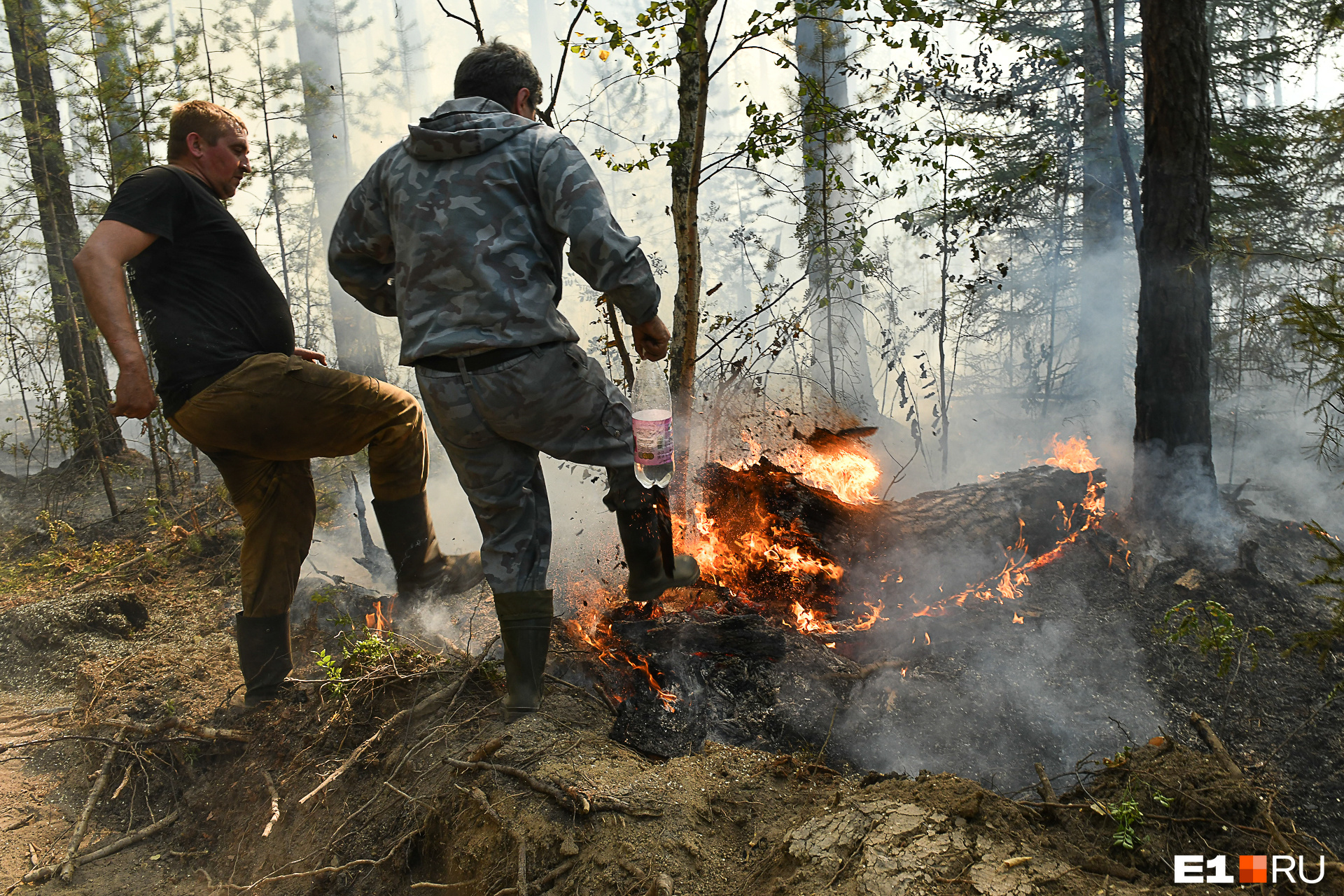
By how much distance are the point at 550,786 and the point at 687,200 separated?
9.90 feet

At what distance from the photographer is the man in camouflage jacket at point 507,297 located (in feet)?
8.10

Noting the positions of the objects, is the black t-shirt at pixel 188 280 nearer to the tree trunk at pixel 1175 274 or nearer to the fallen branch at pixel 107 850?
the fallen branch at pixel 107 850

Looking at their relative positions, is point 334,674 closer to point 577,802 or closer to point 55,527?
point 577,802

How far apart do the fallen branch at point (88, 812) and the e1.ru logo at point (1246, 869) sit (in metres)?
3.54

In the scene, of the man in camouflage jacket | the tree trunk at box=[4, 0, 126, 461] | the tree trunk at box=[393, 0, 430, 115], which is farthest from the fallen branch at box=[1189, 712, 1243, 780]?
the tree trunk at box=[393, 0, 430, 115]

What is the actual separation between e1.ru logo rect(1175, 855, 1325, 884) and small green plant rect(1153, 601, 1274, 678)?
1057 mm

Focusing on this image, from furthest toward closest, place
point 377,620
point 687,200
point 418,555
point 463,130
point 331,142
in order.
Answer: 1. point 331,142
2. point 377,620
3. point 687,200
4. point 418,555
5. point 463,130

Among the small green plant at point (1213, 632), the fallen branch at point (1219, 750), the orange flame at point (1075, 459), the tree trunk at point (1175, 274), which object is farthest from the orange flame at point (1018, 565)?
the fallen branch at point (1219, 750)

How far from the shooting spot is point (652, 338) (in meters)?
2.70

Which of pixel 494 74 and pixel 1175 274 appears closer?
pixel 494 74

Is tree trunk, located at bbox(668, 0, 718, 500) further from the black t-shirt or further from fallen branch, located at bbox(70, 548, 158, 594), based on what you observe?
fallen branch, located at bbox(70, 548, 158, 594)

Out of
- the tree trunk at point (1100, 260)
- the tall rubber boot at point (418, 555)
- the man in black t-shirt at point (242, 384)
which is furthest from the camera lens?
the tree trunk at point (1100, 260)

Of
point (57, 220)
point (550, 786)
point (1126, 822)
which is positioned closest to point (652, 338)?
point (550, 786)

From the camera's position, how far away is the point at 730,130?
25625 millimetres
